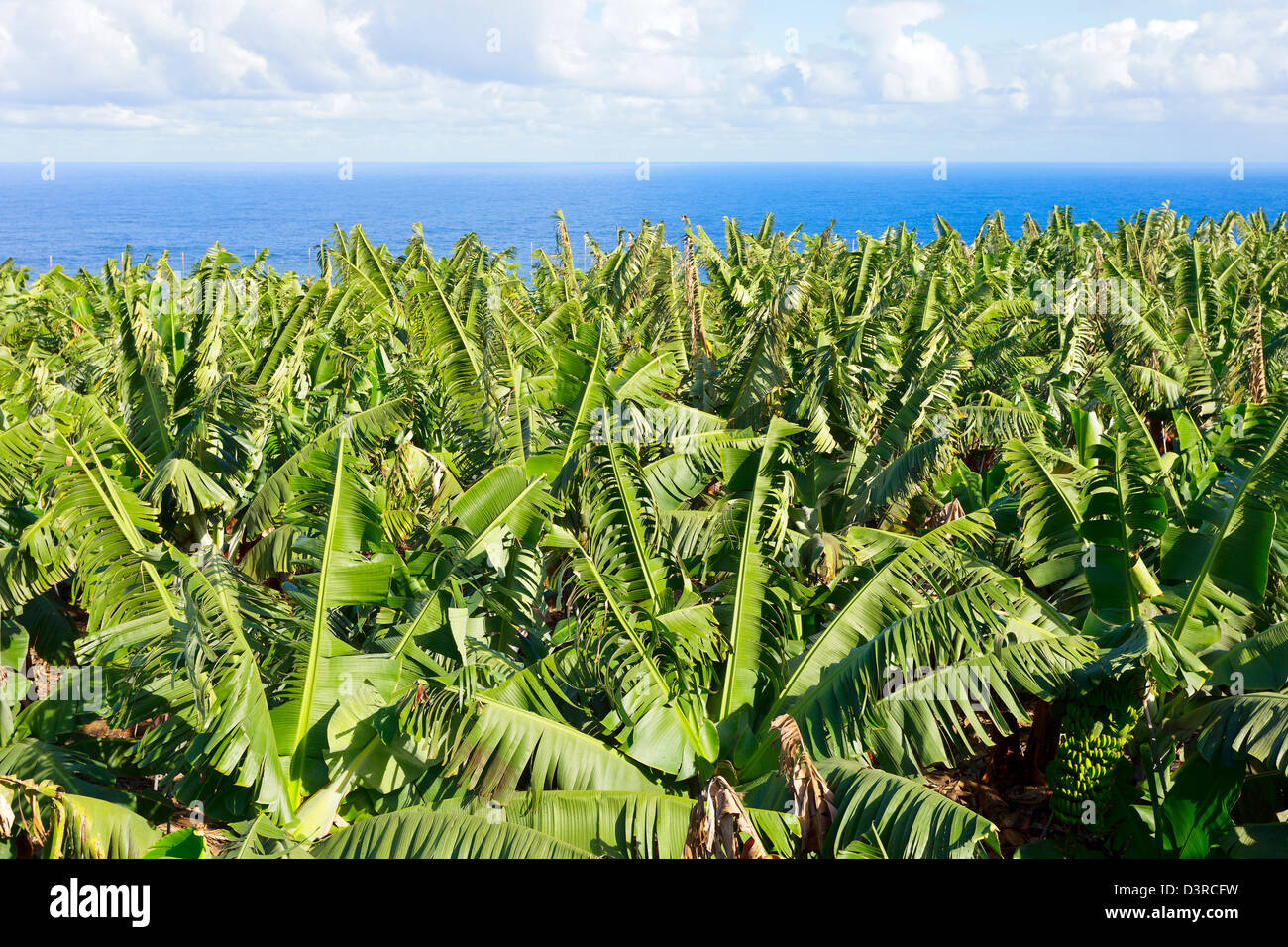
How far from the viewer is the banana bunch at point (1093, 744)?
5102mm

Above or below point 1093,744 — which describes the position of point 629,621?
above

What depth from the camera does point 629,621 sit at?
6.04 m

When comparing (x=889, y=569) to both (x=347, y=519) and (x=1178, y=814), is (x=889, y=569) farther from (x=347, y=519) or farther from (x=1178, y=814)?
(x=347, y=519)

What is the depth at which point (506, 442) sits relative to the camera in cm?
843

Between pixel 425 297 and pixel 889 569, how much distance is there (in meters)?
6.03

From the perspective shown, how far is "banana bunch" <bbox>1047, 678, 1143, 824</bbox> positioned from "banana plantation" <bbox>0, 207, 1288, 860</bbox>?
21 millimetres

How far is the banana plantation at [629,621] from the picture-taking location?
5.16 meters

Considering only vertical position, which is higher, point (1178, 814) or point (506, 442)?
point (506, 442)

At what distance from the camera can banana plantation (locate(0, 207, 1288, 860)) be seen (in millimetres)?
5160

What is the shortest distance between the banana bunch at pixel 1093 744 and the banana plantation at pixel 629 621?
0.07 ft

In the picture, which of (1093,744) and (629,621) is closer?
(1093,744)

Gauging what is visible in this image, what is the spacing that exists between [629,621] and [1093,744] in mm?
2861

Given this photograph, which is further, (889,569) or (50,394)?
(50,394)
